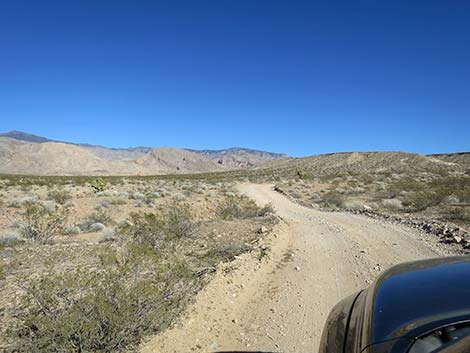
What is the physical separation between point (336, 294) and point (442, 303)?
4.31 meters

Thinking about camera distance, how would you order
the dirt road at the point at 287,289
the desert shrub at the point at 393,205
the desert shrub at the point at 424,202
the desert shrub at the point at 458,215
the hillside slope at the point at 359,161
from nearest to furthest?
the dirt road at the point at 287,289
the desert shrub at the point at 458,215
the desert shrub at the point at 424,202
the desert shrub at the point at 393,205
the hillside slope at the point at 359,161

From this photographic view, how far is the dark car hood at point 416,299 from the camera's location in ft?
6.84

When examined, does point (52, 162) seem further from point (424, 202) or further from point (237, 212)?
point (424, 202)

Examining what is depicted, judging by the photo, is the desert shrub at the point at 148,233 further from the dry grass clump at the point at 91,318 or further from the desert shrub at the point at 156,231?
the dry grass clump at the point at 91,318

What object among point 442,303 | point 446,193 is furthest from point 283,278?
point 446,193

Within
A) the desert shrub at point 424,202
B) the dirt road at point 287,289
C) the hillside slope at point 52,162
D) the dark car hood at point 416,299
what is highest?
the hillside slope at point 52,162

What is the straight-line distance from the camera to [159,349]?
4.43 metres

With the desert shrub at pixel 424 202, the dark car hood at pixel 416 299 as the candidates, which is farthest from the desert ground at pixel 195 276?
the dark car hood at pixel 416 299

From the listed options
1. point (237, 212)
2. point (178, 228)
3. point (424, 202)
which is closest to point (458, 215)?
point (424, 202)

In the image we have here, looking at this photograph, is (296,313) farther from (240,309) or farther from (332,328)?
(332,328)

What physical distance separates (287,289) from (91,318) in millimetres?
3687

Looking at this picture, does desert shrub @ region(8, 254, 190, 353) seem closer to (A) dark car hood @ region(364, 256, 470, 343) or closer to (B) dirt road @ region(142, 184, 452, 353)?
(B) dirt road @ region(142, 184, 452, 353)

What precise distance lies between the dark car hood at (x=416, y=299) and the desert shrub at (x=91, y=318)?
299 cm

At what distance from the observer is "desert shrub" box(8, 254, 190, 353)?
394cm
